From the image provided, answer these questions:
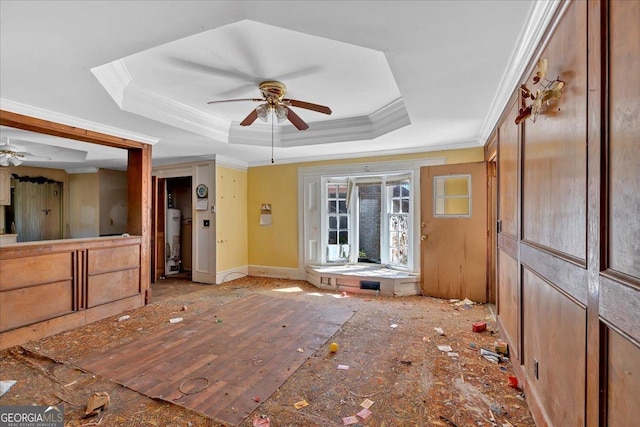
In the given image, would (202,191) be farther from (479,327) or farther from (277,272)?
(479,327)

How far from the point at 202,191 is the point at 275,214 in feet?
4.67

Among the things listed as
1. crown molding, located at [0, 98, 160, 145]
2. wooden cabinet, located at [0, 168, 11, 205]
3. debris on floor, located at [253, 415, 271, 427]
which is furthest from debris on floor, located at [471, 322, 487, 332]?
wooden cabinet, located at [0, 168, 11, 205]

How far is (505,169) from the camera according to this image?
8.85 ft

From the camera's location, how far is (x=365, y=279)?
4.75 m

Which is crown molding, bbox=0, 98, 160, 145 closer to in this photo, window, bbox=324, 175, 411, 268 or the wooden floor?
the wooden floor

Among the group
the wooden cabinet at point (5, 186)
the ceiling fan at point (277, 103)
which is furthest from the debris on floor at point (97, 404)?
the wooden cabinet at point (5, 186)

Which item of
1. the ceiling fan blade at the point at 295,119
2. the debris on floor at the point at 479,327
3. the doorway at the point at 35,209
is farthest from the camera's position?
the doorway at the point at 35,209

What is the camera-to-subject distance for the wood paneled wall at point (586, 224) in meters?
0.95

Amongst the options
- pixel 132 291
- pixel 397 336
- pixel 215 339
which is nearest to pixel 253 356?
pixel 215 339

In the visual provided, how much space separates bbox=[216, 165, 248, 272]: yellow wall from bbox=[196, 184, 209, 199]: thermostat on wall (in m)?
0.24

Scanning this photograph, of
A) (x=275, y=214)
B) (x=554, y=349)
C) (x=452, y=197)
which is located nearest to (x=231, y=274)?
(x=275, y=214)

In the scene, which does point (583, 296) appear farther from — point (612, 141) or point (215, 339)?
point (215, 339)

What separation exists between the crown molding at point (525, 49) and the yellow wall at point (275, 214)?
3.12 meters

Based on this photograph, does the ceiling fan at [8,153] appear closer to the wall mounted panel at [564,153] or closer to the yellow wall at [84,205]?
the yellow wall at [84,205]
